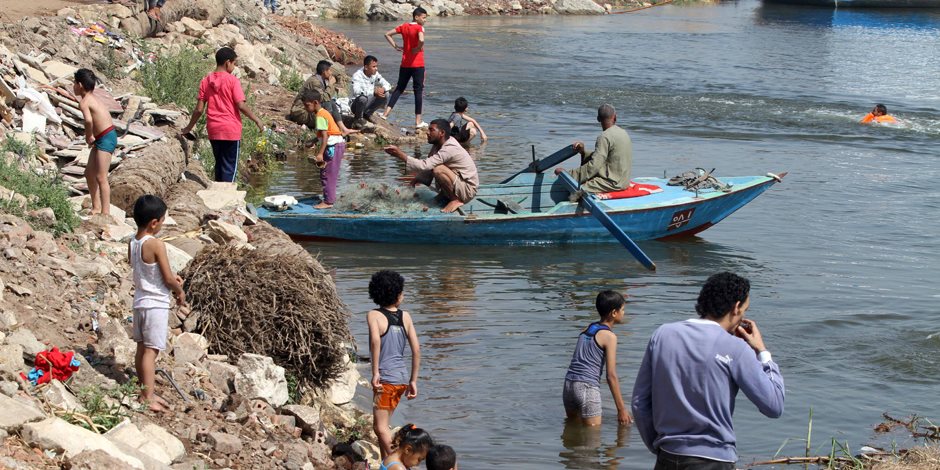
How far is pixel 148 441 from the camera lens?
540cm

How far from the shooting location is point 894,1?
191 feet

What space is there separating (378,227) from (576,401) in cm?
553

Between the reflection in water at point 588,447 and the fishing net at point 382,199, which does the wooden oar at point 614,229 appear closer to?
the fishing net at point 382,199

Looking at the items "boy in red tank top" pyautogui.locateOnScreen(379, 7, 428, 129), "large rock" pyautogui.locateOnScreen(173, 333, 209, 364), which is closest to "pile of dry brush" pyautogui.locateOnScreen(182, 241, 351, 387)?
"large rock" pyautogui.locateOnScreen(173, 333, 209, 364)

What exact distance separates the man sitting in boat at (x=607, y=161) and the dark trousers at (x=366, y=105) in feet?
20.7

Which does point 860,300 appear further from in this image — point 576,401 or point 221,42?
point 221,42

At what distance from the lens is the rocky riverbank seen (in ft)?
18.1

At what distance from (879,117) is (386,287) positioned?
18398mm

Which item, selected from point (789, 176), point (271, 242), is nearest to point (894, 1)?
point (789, 176)

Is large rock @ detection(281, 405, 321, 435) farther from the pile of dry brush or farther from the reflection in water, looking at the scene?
the reflection in water

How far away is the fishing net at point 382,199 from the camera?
12.7 metres

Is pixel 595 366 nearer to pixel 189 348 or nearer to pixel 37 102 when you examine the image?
pixel 189 348

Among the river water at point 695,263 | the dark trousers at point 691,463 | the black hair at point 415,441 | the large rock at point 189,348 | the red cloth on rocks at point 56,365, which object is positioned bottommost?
the river water at point 695,263

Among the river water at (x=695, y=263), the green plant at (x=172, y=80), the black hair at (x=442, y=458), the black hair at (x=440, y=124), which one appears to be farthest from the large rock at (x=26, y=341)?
the green plant at (x=172, y=80)
